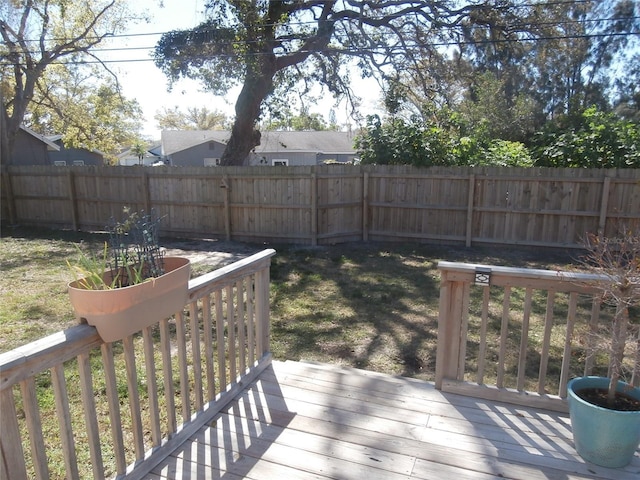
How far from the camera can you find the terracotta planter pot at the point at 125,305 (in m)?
1.65

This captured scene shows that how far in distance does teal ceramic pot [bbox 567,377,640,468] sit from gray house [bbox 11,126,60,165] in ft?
66.8

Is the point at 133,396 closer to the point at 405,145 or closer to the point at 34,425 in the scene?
the point at 34,425

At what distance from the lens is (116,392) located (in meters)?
1.85

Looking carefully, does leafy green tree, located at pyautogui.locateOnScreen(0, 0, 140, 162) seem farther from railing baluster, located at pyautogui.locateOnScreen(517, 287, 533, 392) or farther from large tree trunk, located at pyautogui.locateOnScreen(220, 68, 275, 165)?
railing baluster, located at pyautogui.locateOnScreen(517, 287, 533, 392)

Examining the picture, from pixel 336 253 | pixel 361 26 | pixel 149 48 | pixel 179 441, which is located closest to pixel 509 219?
pixel 336 253

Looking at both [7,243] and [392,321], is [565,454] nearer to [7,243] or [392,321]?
[392,321]

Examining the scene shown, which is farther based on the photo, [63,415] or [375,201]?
[375,201]

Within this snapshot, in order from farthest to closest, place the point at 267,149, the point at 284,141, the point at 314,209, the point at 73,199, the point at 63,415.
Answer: the point at 267,149, the point at 284,141, the point at 73,199, the point at 314,209, the point at 63,415

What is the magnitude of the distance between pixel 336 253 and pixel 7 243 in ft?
22.4

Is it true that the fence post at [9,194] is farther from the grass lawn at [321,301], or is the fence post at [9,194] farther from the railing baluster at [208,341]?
the railing baluster at [208,341]

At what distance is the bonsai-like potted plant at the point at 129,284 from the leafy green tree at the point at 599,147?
815cm

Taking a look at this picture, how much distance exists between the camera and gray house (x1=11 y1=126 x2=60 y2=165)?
17453 mm

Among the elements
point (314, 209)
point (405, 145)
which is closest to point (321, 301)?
point (314, 209)

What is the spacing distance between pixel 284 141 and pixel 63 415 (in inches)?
1043
